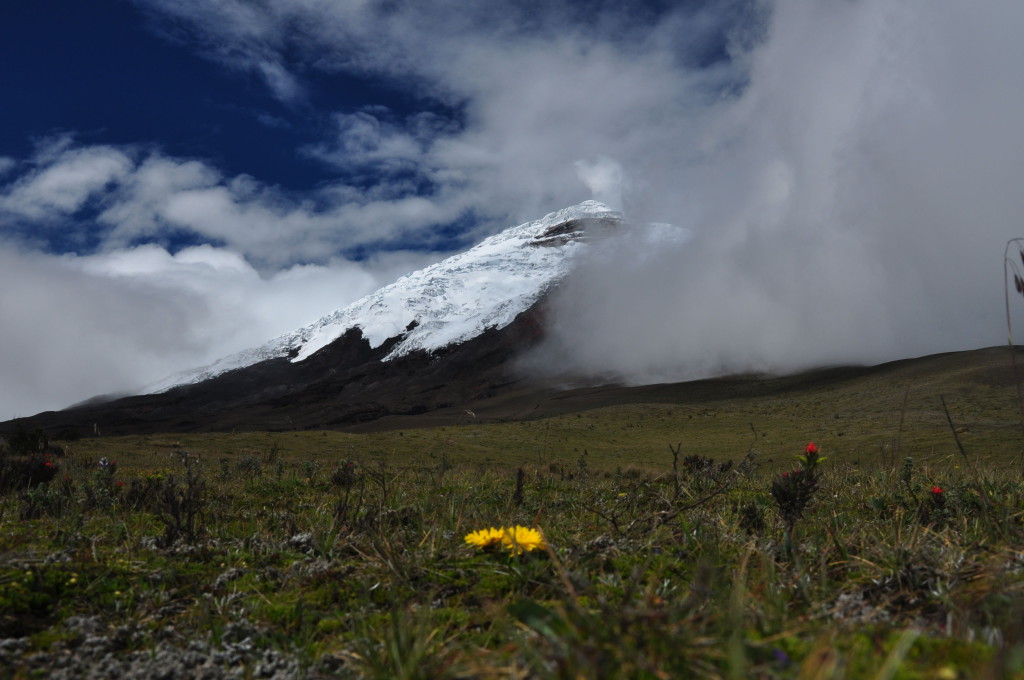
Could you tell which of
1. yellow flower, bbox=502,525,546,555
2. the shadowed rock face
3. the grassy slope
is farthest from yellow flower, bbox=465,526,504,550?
the shadowed rock face

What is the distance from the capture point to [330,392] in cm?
15912

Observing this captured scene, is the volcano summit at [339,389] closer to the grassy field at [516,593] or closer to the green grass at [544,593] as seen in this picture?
the grassy field at [516,593]

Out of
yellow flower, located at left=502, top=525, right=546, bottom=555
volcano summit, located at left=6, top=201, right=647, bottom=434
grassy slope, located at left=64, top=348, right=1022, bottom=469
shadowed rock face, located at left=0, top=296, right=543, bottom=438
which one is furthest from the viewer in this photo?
volcano summit, located at left=6, top=201, right=647, bottom=434

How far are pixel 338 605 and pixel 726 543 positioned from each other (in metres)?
1.90

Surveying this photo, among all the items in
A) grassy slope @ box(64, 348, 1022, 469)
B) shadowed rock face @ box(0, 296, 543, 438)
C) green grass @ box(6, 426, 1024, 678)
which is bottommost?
grassy slope @ box(64, 348, 1022, 469)

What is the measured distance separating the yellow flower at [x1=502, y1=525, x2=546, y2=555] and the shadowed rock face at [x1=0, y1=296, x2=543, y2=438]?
378ft

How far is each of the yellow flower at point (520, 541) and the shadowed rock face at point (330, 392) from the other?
115 metres

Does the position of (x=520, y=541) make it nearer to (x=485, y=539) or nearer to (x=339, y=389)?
(x=485, y=539)

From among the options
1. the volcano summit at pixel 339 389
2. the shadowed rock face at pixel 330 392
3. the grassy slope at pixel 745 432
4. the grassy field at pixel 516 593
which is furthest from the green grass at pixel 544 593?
the shadowed rock face at pixel 330 392

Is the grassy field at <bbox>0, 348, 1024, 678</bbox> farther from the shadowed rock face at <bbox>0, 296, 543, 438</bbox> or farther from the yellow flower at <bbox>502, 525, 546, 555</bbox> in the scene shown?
the shadowed rock face at <bbox>0, 296, 543, 438</bbox>

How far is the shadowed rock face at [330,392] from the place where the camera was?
13350 cm

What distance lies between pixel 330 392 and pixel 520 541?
16352cm

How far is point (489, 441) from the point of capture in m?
37.6

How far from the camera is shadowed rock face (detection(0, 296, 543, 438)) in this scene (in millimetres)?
133500
